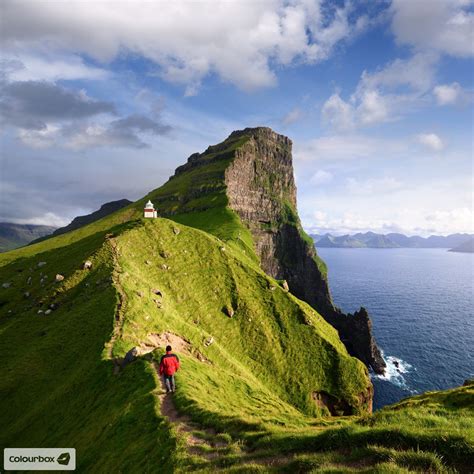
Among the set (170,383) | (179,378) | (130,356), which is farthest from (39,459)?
(179,378)

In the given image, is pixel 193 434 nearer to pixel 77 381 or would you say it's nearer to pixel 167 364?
pixel 167 364

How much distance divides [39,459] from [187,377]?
1404cm

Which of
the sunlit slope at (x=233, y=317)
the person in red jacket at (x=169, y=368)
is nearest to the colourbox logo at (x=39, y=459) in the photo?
the person in red jacket at (x=169, y=368)

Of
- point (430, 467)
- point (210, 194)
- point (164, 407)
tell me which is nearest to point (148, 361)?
point (164, 407)

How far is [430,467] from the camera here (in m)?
10.8

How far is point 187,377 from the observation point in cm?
3067

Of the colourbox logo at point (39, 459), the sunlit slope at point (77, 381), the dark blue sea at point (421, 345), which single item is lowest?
the dark blue sea at point (421, 345)

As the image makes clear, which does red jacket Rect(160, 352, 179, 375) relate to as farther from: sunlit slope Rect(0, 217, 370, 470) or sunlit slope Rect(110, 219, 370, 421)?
sunlit slope Rect(110, 219, 370, 421)

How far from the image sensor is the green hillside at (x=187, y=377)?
14477 millimetres

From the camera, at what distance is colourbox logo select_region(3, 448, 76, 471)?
23.0 m

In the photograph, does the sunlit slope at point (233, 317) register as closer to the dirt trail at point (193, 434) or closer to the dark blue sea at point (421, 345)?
the dirt trail at point (193, 434)

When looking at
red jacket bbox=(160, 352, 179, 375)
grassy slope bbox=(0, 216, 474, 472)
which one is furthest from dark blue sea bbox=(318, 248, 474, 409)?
red jacket bbox=(160, 352, 179, 375)

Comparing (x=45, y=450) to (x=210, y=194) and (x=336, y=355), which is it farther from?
(x=210, y=194)

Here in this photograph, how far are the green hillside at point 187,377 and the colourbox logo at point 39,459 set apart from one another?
82 centimetres
